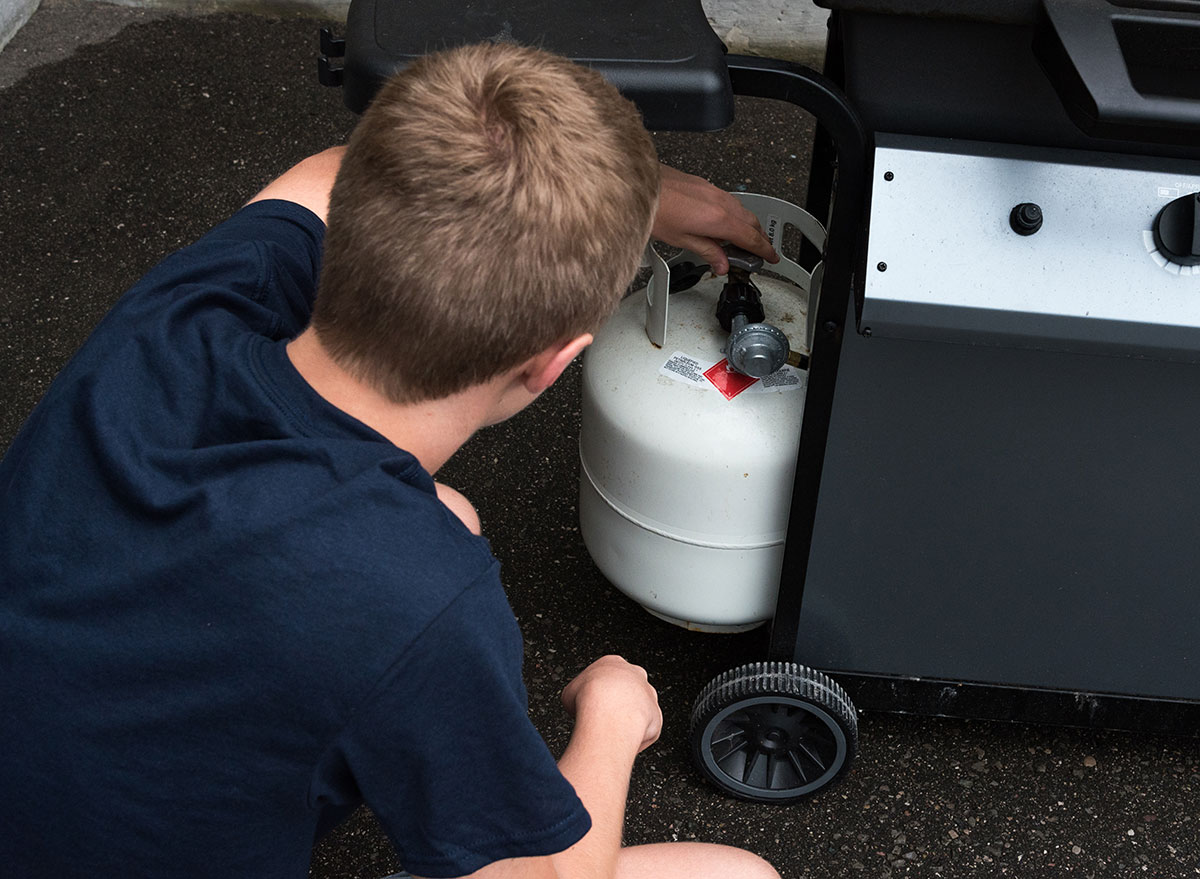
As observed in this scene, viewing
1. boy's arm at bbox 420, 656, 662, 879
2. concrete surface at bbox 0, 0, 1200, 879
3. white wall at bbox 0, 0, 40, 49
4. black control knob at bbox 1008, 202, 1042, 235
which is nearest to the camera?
boy's arm at bbox 420, 656, 662, 879

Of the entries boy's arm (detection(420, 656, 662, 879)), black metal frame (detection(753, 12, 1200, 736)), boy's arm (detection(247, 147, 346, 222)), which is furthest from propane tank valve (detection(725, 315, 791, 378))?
boy's arm (detection(247, 147, 346, 222))

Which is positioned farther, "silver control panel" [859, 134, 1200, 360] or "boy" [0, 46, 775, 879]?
"silver control panel" [859, 134, 1200, 360]

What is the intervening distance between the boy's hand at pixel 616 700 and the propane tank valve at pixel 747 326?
41cm

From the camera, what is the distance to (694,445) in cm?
149

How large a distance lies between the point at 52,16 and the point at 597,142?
120 inches

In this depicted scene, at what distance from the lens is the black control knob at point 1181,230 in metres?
1.16

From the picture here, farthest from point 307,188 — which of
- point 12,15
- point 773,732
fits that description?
point 12,15

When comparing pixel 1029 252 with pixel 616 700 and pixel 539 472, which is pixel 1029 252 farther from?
pixel 539 472

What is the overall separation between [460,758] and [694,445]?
67 centimetres

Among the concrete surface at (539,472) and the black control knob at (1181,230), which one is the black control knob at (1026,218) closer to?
the black control knob at (1181,230)

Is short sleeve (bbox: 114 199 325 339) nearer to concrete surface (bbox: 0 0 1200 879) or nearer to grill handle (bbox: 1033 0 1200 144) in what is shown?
concrete surface (bbox: 0 0 1200 879)

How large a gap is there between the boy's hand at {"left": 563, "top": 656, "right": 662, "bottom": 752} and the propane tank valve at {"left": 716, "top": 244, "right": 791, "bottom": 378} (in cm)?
41

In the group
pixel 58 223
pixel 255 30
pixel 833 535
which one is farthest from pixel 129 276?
pixel 833 535

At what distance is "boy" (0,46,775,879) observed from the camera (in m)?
0.84
